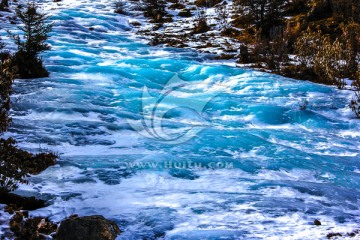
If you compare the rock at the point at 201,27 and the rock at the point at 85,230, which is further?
the rock at the point at 201,27

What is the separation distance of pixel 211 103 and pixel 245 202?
5.91m

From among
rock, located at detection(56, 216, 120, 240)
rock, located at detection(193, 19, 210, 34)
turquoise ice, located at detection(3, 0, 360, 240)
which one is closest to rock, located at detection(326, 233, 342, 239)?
turquoise ice, located at detection(3, 0, 360, 240)

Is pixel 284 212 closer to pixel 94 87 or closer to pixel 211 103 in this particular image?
pixel 211 103

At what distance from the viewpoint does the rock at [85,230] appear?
3.89 meters

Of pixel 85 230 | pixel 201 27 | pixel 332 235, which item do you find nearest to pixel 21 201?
pixel 85 230

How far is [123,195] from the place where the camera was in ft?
17.9

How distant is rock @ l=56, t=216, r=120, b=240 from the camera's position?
3891 mm

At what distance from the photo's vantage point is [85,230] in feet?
12.9

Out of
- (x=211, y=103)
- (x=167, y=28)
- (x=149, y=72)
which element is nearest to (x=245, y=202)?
(x=211, y=103)

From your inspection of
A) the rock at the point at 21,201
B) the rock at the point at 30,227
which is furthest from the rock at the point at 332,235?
the rock at the point at 21,201

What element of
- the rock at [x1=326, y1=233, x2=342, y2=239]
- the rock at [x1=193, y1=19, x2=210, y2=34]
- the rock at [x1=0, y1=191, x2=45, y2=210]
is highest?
the rock at [x1=193, y1=19, x2=210, y2=34]

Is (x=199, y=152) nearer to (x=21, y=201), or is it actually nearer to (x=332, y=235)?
(x=332, y=235)

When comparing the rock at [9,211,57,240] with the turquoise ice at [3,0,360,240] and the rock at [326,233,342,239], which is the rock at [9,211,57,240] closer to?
the turquoise ice at [3,0,360,240]

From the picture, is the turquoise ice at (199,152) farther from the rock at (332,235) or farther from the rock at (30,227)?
the rock at (30,227)
